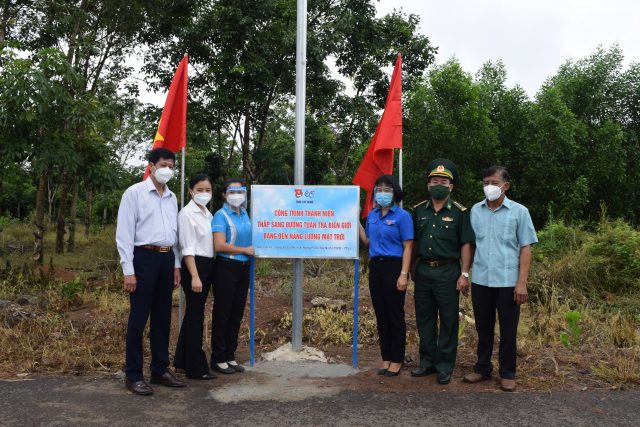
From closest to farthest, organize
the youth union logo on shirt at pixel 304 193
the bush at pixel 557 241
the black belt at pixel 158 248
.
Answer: the black belt at pixel 158 248, the youth union logo on shirt at pixel 304 193, the bush at pixel 557 241

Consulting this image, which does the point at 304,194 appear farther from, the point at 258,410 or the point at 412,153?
the point at 412,153

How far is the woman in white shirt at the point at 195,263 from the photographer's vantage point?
15.6ft

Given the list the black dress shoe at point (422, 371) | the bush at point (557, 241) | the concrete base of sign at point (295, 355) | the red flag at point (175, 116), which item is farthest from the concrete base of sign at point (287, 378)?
the bush at point (557, 241)

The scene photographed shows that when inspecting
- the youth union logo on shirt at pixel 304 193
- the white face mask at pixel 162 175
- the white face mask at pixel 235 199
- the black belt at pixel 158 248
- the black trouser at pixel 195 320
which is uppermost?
the white face mask at pixel 162 175

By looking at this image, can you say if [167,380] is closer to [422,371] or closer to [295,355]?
[295,355]

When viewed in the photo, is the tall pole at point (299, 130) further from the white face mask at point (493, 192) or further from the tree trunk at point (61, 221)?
the tree trunk at point (61, 221)

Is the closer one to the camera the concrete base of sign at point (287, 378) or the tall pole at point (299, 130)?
the concrete base of sign at point (287, 378)

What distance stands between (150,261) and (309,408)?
169cm

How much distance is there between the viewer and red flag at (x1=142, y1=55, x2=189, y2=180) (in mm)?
5754

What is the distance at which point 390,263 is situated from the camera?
194 inches

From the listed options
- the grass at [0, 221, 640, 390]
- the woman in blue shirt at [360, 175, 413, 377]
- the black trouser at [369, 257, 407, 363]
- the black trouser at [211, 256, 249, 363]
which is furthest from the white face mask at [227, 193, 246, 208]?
the grass at [0, 221, 640, 390]

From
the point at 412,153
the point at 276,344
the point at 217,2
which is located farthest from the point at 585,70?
the point at 276,344

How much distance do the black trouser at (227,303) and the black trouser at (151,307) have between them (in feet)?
1.47

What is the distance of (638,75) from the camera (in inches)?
902
